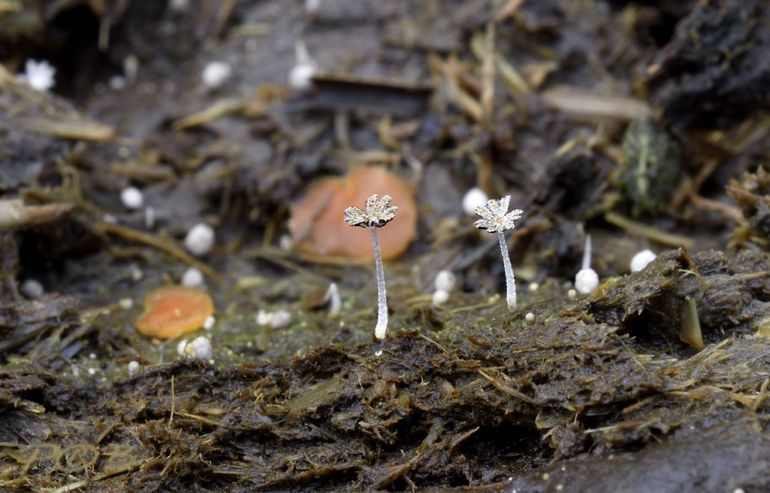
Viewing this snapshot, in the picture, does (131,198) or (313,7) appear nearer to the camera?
(131,198)

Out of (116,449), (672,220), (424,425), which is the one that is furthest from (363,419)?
(672,220)

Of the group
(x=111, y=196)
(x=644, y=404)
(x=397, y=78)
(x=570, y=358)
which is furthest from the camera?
(x=397, y=78)

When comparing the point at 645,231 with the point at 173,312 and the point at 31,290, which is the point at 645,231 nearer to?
the point at 173,312

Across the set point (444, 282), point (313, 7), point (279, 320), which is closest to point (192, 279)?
point (279, 320)

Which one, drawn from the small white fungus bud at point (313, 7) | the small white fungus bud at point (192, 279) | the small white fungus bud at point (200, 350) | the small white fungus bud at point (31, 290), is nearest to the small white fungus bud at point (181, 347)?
the small white fungus bud at point (200, 350)

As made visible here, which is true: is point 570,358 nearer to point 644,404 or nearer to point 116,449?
point 644,404

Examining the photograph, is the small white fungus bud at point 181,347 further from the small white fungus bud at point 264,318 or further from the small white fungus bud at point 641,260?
the small white fungus bud at point 641,260
